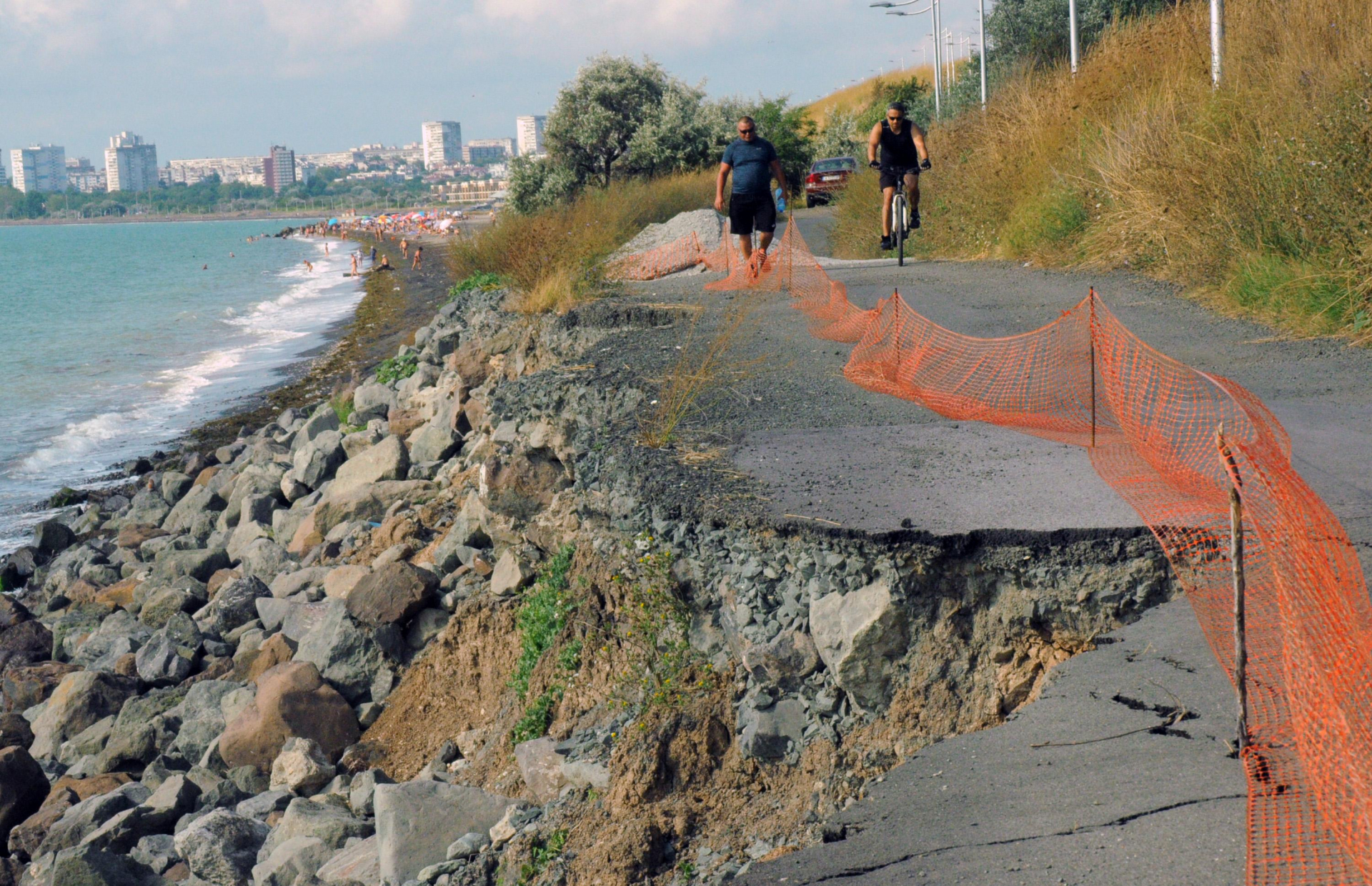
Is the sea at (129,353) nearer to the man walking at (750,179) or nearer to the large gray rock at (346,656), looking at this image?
the large gray rock at (346,656)

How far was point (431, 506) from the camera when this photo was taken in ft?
36.9

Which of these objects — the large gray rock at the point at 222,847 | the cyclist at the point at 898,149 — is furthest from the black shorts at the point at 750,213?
the large gray rock at the point at 222,847

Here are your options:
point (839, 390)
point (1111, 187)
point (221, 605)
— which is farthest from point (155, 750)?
point (1111, 187)

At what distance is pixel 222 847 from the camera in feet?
21.1

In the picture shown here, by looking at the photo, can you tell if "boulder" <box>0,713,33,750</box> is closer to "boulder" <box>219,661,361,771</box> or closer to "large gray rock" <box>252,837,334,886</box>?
"boulder" <box>219,661,361,771</box>

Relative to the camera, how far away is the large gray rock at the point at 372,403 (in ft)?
56.5

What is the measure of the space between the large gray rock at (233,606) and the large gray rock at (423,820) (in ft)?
18.0

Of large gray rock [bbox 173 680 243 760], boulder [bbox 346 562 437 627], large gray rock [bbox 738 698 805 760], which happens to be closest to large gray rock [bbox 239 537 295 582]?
large gray rock [bbox 173 680 243 760]

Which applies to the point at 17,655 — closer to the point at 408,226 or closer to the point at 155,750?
the point at 155,750

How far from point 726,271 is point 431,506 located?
668cm

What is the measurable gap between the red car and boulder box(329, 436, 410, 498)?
83.8ft

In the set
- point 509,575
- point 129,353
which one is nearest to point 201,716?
point 509,575

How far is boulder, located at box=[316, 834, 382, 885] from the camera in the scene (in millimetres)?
5688

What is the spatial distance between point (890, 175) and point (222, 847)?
1104 cm
